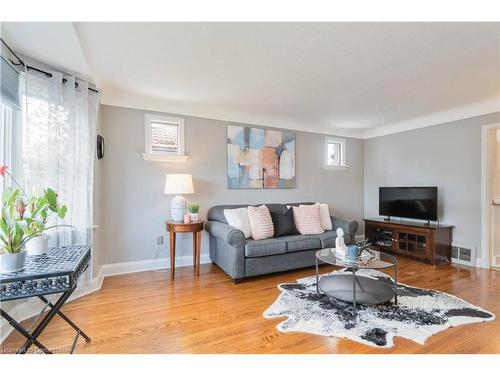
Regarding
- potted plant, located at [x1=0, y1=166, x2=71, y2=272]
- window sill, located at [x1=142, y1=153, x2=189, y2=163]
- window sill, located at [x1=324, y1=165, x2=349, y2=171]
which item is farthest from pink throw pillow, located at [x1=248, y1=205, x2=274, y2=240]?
potted plant, located at [x1=0, y1=166, x2=71, y2=272]

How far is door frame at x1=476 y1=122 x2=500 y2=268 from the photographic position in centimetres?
343

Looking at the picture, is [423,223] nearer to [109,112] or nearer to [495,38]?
[495,38]

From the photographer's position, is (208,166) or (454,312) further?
(208,166)

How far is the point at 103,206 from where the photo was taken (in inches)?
124

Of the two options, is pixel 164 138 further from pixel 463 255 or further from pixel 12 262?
pixel 463 255

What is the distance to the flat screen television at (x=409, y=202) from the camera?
3.80m

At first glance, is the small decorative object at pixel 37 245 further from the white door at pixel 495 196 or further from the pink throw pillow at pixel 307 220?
the white door at pixel 495 196

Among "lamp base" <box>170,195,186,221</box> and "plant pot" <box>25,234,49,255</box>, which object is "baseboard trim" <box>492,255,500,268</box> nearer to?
"lamp base" <box>170,195,186,221</box>

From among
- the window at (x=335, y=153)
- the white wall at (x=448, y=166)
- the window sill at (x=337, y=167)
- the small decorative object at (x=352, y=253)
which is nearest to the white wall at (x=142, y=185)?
the window sill at (x=337, y=167)

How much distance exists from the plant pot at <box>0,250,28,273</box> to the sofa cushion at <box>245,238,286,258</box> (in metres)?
2.00

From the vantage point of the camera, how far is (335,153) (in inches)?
195

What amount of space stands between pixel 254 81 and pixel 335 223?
2.43m

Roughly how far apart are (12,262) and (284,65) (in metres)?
2.50
